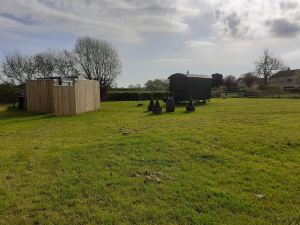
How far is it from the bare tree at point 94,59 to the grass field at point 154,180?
34.1 m

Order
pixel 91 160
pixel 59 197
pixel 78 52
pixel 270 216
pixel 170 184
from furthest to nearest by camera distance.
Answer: pixel 78 52 < pixel 91 160 < pixel 170 184 < pixel 59 197 < pixel 270 216

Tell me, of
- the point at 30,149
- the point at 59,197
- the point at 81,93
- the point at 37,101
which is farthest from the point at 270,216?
the point at 37,101

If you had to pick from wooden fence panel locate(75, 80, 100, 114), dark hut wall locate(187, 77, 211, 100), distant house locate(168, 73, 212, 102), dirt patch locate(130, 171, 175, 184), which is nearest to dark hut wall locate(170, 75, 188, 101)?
distant house locate(168, 73, 212, 102)

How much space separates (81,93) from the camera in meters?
19.8

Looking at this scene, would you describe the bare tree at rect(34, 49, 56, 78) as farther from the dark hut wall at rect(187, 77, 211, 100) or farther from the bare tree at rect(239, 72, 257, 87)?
the bare tree at rect(239, 72, 257, 87)

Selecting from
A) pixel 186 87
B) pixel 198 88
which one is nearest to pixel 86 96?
pixel 186 87

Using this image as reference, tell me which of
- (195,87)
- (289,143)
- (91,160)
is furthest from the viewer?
(195,87)

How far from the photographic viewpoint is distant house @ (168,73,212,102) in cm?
2883

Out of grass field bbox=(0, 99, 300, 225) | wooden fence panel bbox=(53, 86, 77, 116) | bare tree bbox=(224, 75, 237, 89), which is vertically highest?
bare tree bbox=(224, 75, 237, 89)

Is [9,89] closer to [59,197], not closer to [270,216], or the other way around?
[59,197]

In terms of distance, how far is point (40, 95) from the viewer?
1997 cm

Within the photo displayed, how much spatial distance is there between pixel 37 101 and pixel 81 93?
9.56 ft

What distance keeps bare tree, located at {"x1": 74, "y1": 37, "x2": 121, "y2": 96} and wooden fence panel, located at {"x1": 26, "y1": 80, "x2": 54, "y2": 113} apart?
21386mm

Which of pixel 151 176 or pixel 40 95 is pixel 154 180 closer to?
pixel 151 176
